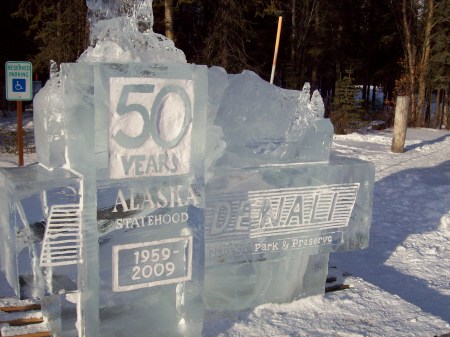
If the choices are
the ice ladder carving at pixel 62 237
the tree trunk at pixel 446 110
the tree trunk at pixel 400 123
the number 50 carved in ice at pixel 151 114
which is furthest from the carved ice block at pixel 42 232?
the tree trunk at pixel 446 110

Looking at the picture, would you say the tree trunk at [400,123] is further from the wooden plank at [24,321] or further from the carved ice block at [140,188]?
the wooden plank at [24,321]

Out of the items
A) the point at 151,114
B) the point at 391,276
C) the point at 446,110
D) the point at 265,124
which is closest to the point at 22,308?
the point at 151,114

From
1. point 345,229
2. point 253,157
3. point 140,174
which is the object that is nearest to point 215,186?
point 253,157

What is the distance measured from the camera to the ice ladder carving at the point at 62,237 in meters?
3.26

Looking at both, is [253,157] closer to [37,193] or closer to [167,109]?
[167,109]

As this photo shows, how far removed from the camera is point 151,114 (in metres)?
3.43

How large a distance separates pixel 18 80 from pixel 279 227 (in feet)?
18.2

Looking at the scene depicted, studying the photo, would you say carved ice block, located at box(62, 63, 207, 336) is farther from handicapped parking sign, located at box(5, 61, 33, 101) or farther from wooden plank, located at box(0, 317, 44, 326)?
handicapped parking sign, located at box(5, 61, 33, 101)

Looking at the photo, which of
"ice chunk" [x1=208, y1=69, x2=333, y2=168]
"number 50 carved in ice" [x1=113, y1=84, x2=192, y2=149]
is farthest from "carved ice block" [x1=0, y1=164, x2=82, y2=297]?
"ice chunk" [x1=208, y1=69, x2=333, y2=168]

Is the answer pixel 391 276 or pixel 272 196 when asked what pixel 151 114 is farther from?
pixel 391 276

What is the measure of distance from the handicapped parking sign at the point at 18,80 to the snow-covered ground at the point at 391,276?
104 inches

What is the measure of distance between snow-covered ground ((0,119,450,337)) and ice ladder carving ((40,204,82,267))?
124 centimetres

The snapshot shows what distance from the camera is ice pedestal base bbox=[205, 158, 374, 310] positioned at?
4.12 meters

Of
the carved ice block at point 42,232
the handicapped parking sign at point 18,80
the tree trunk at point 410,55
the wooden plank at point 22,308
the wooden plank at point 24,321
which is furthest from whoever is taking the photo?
the tree trunk at point 410,55
